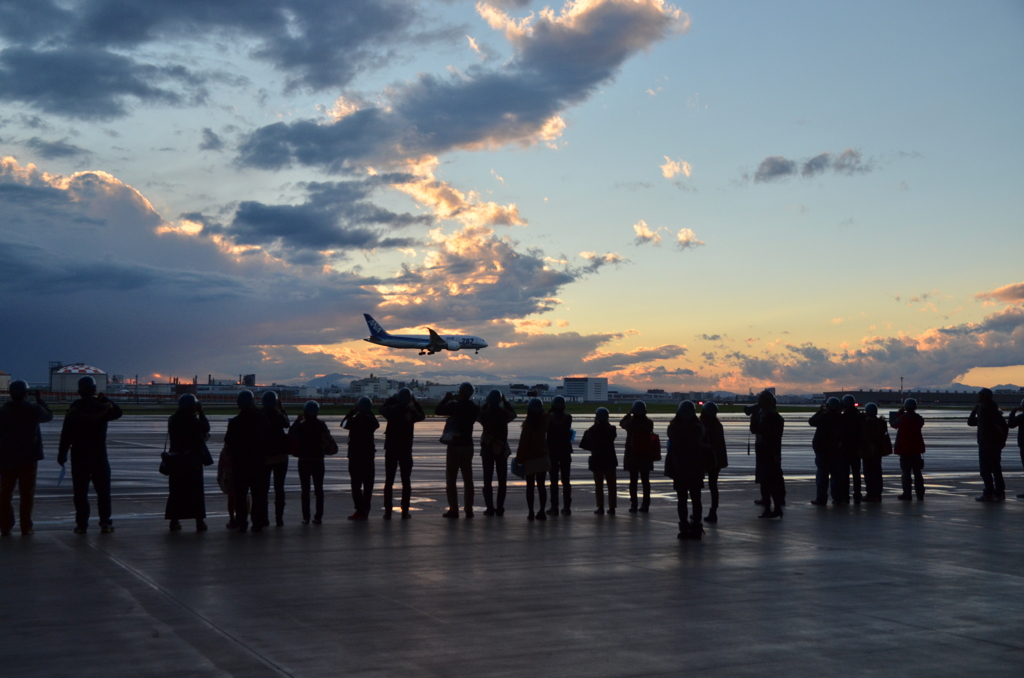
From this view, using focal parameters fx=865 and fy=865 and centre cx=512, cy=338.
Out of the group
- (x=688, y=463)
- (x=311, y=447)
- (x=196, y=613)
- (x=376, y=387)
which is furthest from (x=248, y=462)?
(x=376, y=387)

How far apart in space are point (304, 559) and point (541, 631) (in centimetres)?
404

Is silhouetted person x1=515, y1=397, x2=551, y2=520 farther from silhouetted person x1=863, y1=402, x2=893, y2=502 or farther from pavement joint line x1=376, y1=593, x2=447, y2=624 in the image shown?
silhouetted person x1=863, y1=402, x2=893, y2=502

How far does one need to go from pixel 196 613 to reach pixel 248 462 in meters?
5.20

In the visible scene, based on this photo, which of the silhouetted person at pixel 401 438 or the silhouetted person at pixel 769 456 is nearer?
the silhouetted person at pixel 401 438

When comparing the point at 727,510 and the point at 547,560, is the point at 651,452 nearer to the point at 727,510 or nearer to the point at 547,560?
the point at 727,510

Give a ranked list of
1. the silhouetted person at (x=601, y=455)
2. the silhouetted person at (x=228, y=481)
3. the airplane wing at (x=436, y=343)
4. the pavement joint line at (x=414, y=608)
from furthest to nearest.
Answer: the airplane wing at (x=436, y=343)
the silhouetted person at (x=601, y=455)
the silhouetted person at (x=228, y=481)
the pavement joint line at (x=414, y=608)

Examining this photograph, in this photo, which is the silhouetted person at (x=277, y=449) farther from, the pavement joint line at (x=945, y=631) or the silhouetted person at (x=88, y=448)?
the pavement joint line at (x=945, y=631)

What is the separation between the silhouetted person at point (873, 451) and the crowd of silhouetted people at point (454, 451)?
0.10 feet

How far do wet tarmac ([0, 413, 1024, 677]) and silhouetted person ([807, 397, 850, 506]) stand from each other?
1910 mm

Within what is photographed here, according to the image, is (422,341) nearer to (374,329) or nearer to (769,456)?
(374,329)

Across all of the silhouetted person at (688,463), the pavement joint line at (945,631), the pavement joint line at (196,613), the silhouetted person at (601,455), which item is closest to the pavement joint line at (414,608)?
the pavement joint line at (196,613)

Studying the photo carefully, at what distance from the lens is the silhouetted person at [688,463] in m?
11.5

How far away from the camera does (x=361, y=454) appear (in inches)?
537

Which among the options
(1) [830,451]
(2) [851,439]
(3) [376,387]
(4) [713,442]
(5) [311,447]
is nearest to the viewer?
(5) [311,447]
